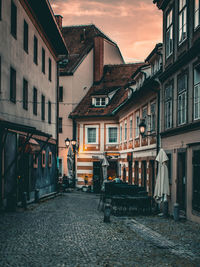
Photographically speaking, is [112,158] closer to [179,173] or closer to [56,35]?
[56,35]

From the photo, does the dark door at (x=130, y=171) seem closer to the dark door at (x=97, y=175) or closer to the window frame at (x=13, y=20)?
the dark door at (x=97, y=175)

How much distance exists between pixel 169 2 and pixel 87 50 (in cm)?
2286

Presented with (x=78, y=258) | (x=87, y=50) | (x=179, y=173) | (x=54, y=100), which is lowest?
(x=78, y=258)

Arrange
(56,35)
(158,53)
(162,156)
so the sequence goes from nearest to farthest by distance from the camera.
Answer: (162,156) < (158,53) < (56,35)

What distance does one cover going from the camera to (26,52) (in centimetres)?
2261

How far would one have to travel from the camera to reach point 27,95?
909 inches

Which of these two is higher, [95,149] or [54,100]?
[54,100]

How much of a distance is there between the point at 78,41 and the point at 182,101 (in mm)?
29872

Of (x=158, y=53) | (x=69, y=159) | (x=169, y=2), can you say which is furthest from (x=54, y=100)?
(x=169, y=2)

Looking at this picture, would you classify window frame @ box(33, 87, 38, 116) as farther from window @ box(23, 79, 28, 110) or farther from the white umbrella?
the white umbrella

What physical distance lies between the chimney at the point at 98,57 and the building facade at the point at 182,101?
22167 mm

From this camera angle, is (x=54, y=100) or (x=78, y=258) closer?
(x=78, y=258)

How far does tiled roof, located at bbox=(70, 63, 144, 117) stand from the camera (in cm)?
3981

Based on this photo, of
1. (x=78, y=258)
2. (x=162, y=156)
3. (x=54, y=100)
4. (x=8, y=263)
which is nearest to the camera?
(x=8, y=263)
